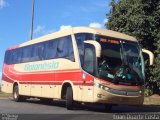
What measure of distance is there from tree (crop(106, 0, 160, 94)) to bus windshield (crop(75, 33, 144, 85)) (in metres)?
13.2

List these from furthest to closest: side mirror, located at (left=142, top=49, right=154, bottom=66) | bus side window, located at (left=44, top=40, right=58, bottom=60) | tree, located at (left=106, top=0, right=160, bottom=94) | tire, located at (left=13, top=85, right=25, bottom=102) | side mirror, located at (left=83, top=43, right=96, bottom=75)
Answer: tree, located at (left=106, top=0, right=160, bottom=94), tire, located at (left=13, top=85, right=25, bottom=102), bus side window, located at (left=44, top=40, right=58, bottom=60), side mirror, located at (left=142, top=49, right=154, bottom=66), side mirror, located at (left=83, top=43, right=96, bottom=75)

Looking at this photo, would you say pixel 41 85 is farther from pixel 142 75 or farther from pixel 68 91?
pixel 142 75

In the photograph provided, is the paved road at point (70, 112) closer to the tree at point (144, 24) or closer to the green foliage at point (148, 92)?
the tree at point (144, 24)

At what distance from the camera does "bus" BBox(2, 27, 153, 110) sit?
19000 mm

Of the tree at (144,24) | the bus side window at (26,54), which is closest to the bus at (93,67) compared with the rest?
the bus side window at (26,54)

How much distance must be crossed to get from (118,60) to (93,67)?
1141 millimetres

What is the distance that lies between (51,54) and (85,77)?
4.30 metres

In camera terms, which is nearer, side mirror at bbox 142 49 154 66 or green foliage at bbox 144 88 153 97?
side mirror at bbox 142 49 154 66

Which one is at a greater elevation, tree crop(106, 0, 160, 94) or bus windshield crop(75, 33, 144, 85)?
tree crop(106, 0, 160, 94)

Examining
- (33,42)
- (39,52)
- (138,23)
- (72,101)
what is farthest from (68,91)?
(138,23)

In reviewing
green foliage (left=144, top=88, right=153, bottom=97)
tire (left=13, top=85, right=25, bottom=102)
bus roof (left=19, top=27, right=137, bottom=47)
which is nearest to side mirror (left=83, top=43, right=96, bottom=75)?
bus roof (left=19, top=27, right=137, bottom=47)

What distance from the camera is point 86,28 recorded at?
20.4 m

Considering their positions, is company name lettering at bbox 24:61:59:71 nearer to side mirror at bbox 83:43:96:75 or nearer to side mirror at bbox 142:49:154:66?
side mirror at bbox 83:43:96:75

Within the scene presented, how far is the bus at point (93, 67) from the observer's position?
19.0 metres
